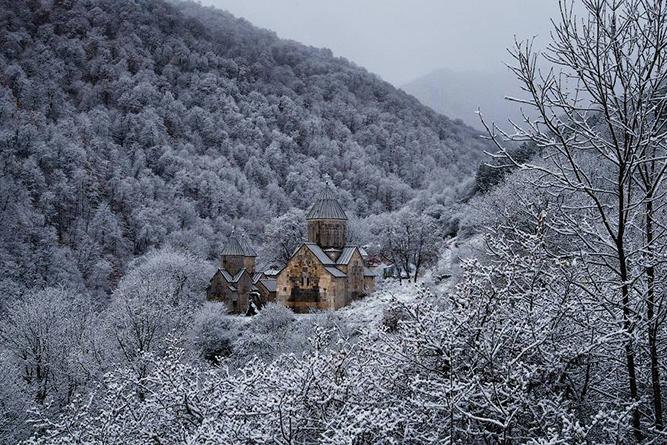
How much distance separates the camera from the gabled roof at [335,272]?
122 feet

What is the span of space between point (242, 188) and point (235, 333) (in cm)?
4799

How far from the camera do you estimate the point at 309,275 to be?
3762 cm

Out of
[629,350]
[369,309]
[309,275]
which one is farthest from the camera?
[309,275]

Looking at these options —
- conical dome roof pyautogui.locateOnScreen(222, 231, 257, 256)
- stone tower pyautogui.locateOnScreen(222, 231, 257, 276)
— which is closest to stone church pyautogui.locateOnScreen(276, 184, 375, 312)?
stone tower pyautogui.locateOnScreen(222, 231, 257, 276)

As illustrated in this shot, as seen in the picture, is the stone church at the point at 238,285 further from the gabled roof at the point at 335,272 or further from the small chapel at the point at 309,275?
the gabled roof at the point at 335,272

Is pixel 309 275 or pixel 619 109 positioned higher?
pixel 619 109

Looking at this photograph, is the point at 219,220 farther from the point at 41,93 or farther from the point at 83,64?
the point at 83,64

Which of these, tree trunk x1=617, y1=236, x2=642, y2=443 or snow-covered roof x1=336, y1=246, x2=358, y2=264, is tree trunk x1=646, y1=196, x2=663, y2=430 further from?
snow-covered roof x1=336, y1=246, x2=358, y2=264

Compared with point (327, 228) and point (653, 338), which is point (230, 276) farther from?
point (653, 338)

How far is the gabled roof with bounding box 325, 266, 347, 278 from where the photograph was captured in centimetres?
3716

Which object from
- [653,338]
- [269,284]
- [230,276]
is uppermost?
[653,338]

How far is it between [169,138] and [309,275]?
180ft

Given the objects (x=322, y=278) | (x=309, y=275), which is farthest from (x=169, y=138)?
(x=322, y=278)

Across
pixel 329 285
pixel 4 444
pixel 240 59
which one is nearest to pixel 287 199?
pixel 329 285
